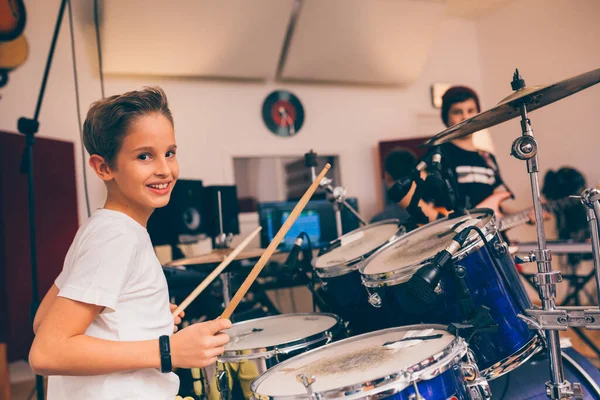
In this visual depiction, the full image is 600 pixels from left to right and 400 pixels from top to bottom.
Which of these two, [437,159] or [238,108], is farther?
[238,108]

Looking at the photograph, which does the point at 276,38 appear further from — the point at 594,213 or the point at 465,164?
the point at 594,213

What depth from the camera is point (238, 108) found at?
13.5 feet

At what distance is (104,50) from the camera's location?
3477 mm

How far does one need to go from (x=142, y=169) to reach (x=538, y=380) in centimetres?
148

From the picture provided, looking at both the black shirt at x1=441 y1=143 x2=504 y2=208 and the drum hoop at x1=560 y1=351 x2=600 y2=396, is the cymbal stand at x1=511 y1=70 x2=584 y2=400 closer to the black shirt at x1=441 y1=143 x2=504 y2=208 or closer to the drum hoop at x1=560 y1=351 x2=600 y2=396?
the drum hoop at x1=560 y1=351 x2=600 y2=396

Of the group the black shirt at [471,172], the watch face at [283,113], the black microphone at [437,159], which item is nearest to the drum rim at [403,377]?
the black microphone at [437,159]

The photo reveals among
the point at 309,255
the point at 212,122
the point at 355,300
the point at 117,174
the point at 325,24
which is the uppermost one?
the point at 325,24

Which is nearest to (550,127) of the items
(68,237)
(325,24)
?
(325,24)

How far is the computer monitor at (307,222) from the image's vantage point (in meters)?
3.64

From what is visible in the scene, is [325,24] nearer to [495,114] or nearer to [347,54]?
[347,54]

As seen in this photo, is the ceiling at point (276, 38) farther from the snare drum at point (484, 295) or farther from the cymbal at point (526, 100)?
the snare drum at point (484, 295)

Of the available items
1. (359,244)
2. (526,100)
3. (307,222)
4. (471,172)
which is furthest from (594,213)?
(307,222)

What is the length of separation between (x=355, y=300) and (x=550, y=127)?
11.8ft

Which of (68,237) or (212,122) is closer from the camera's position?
(68,237)
